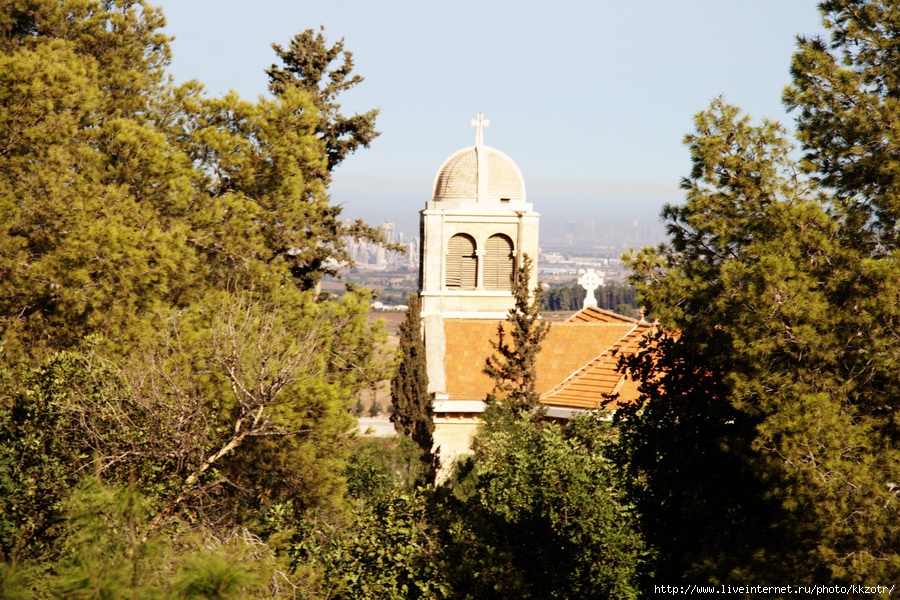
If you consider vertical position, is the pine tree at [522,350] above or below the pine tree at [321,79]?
below

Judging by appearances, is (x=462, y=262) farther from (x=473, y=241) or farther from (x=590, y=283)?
(x=590, y=283)

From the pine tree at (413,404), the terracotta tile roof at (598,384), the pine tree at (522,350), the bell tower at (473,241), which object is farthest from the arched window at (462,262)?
the terracotta tile roof at (598,384)

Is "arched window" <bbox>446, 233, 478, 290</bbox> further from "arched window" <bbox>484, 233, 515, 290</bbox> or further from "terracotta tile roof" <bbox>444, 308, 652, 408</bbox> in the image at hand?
"terracotta tile roof" <bbox>444, 308, 652, 408</bbox>

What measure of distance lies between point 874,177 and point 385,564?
20.1ft

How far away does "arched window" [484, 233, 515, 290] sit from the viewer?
97.1 ft

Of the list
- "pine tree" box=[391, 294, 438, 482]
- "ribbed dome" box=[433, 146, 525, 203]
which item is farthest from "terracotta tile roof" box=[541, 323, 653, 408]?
"ribbed dome" box=[433, 146, 525, 203]

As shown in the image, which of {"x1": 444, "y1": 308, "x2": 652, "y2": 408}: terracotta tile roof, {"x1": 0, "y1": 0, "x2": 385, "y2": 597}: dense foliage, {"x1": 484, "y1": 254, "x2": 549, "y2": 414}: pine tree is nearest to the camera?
{"x1": 0, "y1": 0, "x2": 385, "y2": 597}: dense foliage

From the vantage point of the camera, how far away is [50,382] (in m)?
11.2

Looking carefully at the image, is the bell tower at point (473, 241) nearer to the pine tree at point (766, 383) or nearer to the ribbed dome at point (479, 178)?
the ribbed dome at point (479, 178)

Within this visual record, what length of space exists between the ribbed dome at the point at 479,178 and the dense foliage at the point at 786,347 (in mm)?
19206

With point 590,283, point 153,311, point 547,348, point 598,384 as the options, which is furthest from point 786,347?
point 590,283

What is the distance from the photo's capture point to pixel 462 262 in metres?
29.5

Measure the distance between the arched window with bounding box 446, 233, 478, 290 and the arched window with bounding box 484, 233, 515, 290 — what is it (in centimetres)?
39

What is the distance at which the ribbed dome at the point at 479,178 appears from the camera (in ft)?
97.7
